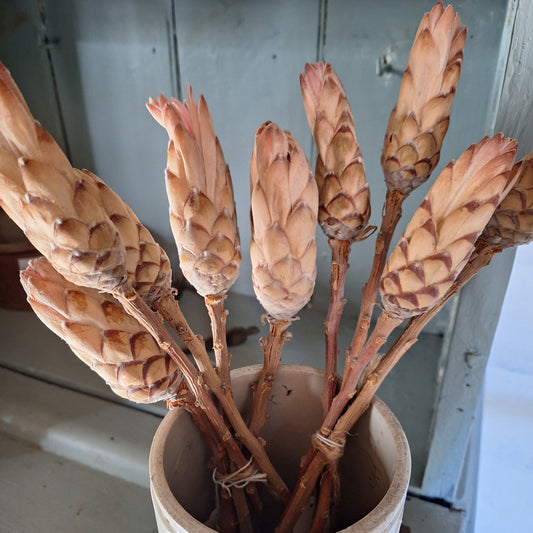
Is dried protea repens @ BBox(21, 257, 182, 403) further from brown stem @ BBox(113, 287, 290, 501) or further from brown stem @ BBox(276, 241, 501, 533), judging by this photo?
brown stem @ BBox(276, 241, 501, 533)

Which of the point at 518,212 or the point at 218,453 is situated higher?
the point at 518,212

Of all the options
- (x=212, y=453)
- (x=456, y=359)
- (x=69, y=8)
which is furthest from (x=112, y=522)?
(x=69, y=8)

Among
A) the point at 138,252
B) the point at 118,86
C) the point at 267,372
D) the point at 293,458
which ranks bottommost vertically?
the point at 293,458

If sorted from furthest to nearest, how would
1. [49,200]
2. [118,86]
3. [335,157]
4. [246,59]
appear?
[118,86]
[246,59]
[335,157]
[49,200]

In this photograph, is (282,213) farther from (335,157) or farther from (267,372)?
(267,372)

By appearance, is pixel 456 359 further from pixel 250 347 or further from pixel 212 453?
pixel 250 347

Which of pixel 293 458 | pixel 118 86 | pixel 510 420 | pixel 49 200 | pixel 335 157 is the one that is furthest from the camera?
pixel 118 86

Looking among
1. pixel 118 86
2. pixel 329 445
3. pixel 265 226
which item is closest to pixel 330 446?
pixel 329 445
